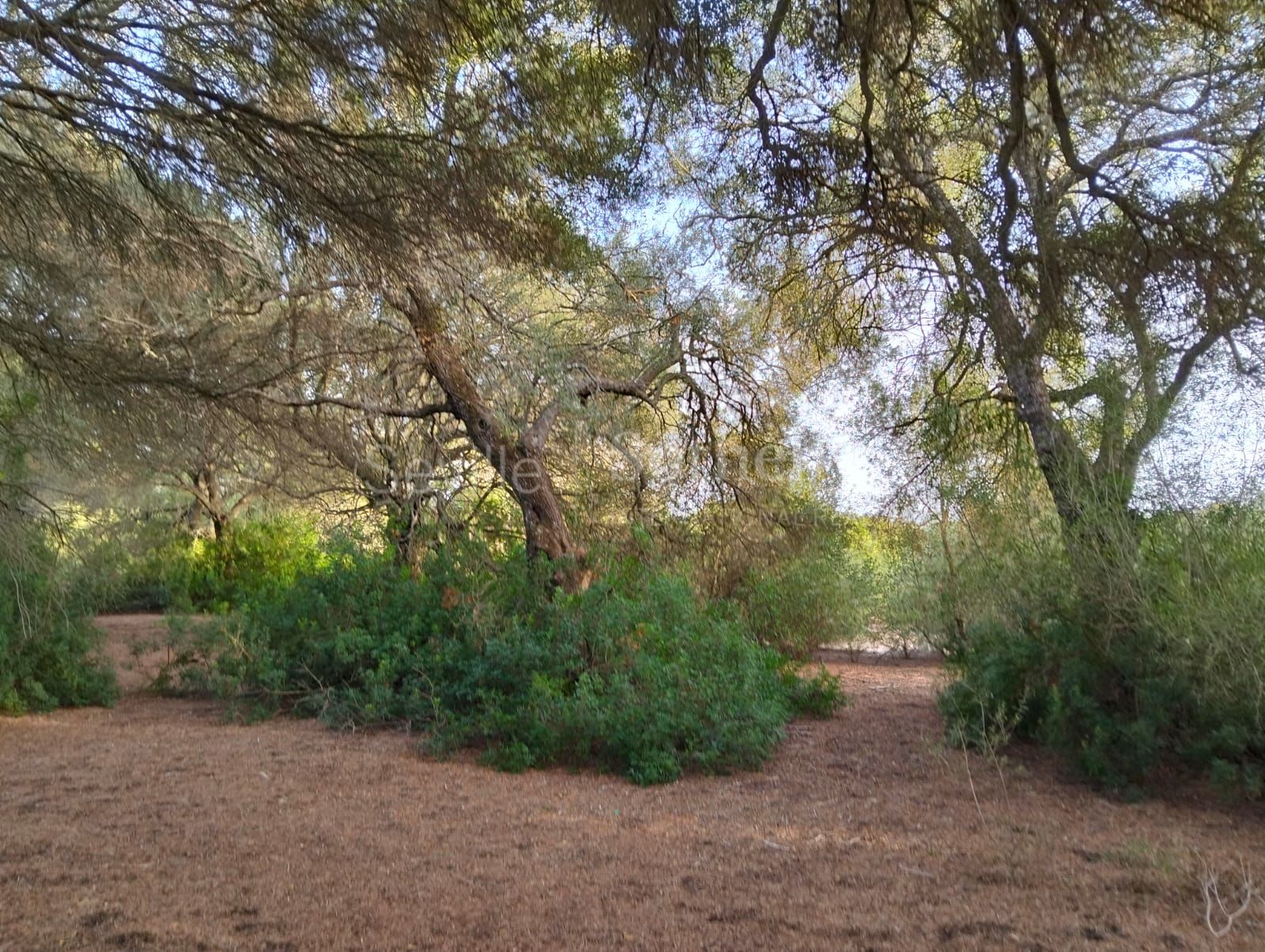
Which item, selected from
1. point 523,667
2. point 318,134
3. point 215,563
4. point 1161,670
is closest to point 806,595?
point 523,667

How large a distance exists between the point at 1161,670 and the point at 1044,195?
8.74 ft

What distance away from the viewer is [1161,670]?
597 centimetres

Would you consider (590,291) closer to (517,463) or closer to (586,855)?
(517,463)

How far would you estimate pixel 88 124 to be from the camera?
5.69 metres

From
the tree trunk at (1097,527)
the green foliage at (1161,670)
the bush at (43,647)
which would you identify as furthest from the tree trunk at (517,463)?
A: the tree trunk at (1097,527)

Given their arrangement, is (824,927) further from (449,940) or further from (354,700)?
(354,700)

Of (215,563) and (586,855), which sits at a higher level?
(215,563)

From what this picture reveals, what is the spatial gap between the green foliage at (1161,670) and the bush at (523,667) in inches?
66.2

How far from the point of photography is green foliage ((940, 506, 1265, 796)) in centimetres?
544

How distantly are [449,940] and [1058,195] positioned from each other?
4.77 meters

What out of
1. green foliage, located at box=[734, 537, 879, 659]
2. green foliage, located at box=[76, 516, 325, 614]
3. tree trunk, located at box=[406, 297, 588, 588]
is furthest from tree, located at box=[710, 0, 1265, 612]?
green foliage, located at box=[76, 516, 325, 614]

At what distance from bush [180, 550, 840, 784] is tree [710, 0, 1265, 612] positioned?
8.33ft

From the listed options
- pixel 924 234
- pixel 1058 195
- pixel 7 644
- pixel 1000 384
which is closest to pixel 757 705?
pixel 1000 384

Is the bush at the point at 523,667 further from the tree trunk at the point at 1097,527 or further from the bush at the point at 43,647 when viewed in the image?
the tree trunk at the point at 1097,527
